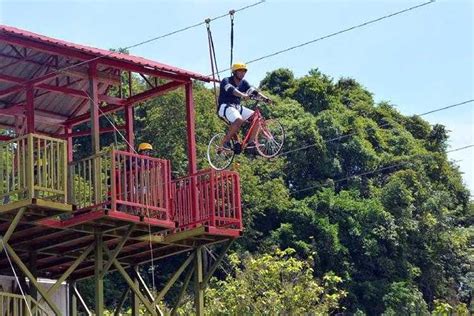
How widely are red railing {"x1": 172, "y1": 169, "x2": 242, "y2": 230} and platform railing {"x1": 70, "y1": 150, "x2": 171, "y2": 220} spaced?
56 centimetres

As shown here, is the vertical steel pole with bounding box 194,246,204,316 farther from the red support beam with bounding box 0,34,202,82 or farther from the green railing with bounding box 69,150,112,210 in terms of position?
the red support beam with bounding box 0,34,202,82

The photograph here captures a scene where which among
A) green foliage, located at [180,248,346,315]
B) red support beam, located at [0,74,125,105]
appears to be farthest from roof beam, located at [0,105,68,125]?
green foliage, located at [180,248,346,315]

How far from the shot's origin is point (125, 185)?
18.3m

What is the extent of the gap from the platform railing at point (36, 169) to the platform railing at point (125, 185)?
343mm

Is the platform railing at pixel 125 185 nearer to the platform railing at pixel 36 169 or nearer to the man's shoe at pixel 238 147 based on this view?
the platform railing at pixel 36 169

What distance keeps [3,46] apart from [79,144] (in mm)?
23890

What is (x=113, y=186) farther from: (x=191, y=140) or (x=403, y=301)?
(x=403, y=301)

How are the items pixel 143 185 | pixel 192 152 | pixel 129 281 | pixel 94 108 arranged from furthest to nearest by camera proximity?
1. pixel 192 152
2. pixel 129 281
3. pixel 94 108
4. pixel 143 185

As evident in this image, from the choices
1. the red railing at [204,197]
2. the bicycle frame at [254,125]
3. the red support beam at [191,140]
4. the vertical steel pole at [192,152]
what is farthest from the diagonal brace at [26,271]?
the bicycle frame at [254,125]

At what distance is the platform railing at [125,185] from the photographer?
714 inches

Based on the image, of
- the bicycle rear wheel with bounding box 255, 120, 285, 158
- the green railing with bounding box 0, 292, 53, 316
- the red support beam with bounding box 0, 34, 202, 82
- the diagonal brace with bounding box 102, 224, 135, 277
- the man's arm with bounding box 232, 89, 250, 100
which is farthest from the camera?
the bicycle rear wheel with bounding box 255, 120, 285, 158

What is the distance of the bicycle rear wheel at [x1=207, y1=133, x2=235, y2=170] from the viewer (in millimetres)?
19547

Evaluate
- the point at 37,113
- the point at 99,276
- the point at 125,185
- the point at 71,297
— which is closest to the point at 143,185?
the point at 125,185

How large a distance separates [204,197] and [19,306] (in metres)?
3.41
